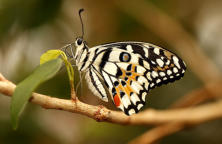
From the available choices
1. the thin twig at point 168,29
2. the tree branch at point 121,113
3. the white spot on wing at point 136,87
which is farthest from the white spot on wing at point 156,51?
the thin twig at point 168,29

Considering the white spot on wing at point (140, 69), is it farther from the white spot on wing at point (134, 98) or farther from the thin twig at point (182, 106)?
the thin twig at point (182, 106)

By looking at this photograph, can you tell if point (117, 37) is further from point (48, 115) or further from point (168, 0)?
point (48, 115)

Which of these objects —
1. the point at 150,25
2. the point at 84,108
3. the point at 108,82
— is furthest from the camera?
the point at 150,25

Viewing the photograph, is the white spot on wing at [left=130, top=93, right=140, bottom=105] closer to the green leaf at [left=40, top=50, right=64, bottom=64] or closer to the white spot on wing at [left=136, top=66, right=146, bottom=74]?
the white spot on wing at [left=136, top=66, right=146, bottom=74]

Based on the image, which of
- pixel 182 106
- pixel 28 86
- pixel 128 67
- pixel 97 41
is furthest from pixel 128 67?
pixel 97 41

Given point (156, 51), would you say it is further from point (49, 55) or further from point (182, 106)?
point (182, 106)

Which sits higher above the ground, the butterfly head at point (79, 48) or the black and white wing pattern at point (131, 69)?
the butterfly head at point (79, 48)

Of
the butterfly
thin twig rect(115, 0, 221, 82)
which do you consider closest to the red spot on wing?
the butterfly

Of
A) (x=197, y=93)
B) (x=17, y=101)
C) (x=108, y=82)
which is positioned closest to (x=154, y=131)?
(x=197, y=93)
